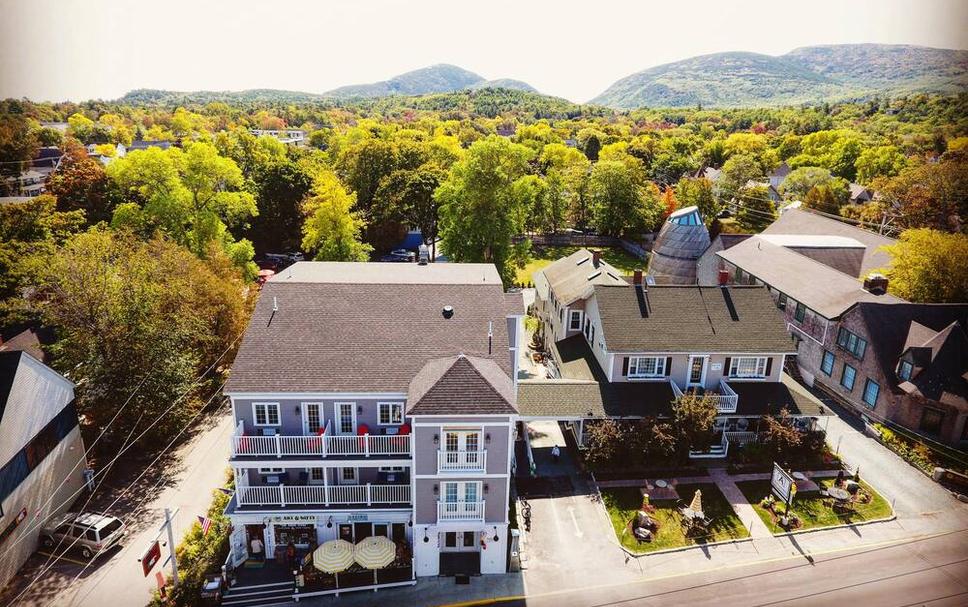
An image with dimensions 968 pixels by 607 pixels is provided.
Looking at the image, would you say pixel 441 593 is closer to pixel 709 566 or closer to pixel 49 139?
pixel 709 566

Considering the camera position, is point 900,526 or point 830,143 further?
point 830,143

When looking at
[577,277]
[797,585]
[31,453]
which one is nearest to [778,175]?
[577,277]

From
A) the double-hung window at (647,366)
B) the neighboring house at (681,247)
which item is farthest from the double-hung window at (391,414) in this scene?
the neighboring house at (681,247)

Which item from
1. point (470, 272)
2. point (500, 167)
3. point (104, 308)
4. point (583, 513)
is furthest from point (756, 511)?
point (104, 308)

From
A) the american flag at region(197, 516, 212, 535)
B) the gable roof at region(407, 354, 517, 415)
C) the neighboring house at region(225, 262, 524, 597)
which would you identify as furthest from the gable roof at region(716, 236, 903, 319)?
the american flag at region(197, 516, 212, 535)

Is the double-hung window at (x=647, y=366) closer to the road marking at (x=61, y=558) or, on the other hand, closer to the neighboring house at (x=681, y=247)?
the neighboring house at (x=681, y=247)

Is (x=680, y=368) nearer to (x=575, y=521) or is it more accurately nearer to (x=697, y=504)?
(x=697, y=504)

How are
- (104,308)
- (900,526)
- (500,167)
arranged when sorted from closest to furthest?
(900,526) < (104,308) < (500,167)
